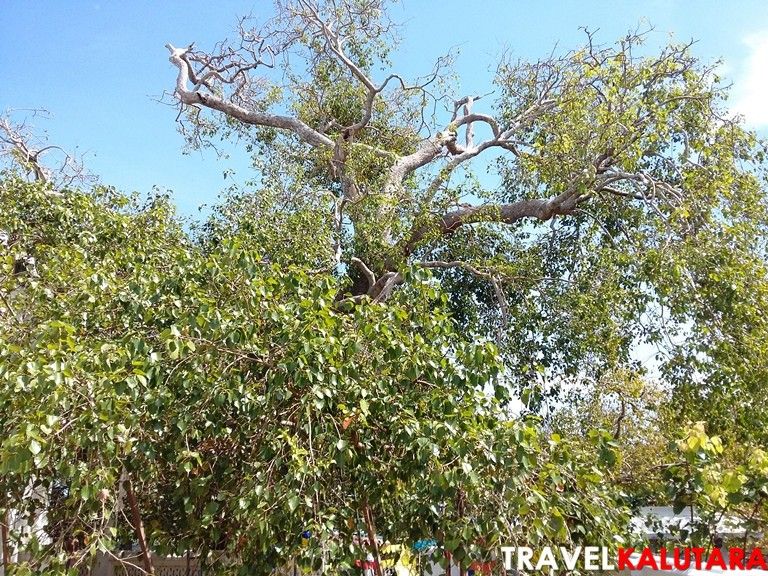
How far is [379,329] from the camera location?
3756 mm

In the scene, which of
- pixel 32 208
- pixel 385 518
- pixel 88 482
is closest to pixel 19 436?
pixel 88 482

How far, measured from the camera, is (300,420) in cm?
368

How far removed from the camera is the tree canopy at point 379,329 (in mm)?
3396

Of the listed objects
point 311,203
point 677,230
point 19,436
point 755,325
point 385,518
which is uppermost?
point 311,203

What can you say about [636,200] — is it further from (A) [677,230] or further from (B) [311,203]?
(B) [311,203]

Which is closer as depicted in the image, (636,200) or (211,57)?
(636,200)

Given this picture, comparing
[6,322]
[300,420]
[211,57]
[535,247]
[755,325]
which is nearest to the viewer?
[300,420]

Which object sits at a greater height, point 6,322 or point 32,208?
point 32,208

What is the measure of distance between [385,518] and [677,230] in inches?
180

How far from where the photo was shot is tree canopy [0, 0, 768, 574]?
340 cm

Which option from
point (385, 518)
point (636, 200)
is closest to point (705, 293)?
point (636, 200)

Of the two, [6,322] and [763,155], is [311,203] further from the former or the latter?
[763,155]

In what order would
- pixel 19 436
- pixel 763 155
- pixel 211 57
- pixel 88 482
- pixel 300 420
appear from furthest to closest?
pixel 211 57
pixel 763 155
pixel 300 420
pixel 88 482
pixel 19 436

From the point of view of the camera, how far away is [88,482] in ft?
10.8
